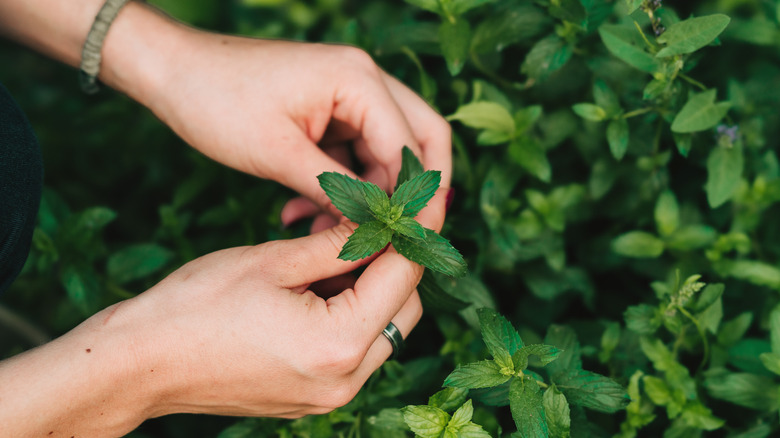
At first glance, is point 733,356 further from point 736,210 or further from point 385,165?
point 385,165

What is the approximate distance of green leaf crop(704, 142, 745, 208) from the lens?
1301 millimetres

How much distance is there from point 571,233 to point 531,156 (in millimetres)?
403

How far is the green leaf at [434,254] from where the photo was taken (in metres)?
1.00

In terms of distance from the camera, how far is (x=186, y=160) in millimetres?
2021

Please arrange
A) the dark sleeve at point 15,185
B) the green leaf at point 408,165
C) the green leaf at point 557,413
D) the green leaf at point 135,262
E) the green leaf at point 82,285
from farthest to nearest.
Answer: the green leaf at point 135,262 → the green leaf at point 82,285 → the green leaf at point 408,165 → the green leaf at point 557,413 → the dark sleeve at point 15,185

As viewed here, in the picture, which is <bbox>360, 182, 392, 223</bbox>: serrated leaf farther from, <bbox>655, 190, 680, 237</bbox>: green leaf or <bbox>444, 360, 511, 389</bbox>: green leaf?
<bbox>655, 190, 680, 237</bbox>: green leaf

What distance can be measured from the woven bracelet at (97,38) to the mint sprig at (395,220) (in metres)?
0.70

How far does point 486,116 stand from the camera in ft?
4.55

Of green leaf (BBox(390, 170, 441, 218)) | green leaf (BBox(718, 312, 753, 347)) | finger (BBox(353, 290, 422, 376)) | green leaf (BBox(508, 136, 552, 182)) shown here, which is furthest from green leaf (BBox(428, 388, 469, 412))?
green leaf (BBox(718, 312, 753, 347))

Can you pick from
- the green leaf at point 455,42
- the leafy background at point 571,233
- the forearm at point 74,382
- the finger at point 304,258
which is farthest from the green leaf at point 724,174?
the forearm at point 74,382

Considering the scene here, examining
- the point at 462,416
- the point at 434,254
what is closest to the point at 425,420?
the point at 462,416

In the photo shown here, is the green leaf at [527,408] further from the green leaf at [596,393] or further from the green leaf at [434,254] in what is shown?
the green leaf at [434,254]

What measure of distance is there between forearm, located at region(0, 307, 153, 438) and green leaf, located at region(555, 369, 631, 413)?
77cm

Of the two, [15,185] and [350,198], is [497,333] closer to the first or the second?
[350,198]
